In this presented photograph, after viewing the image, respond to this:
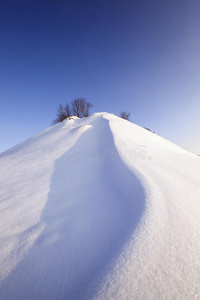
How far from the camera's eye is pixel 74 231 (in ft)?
3.56

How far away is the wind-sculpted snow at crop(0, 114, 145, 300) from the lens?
75 cm

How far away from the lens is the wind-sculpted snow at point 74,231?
754 millimetres

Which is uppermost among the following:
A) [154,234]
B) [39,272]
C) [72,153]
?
[72,153]

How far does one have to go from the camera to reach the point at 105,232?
1.04 m

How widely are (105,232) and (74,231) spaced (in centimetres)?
31

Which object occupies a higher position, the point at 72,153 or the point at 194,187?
the point at 72,153

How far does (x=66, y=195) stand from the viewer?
1.54 meters

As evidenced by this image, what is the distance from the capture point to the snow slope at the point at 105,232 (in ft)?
2.26

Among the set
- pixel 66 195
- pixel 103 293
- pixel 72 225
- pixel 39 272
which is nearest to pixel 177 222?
pixel 103 293

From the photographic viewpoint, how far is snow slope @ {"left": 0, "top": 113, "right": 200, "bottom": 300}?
69cm

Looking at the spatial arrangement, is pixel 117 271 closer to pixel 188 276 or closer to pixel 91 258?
pixel 91 258

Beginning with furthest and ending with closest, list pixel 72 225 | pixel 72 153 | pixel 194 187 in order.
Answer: pixel 72 153, pixel 194 187, pixel 72 225

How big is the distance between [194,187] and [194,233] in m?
0.69

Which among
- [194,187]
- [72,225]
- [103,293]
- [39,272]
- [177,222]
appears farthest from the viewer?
[194,187]
